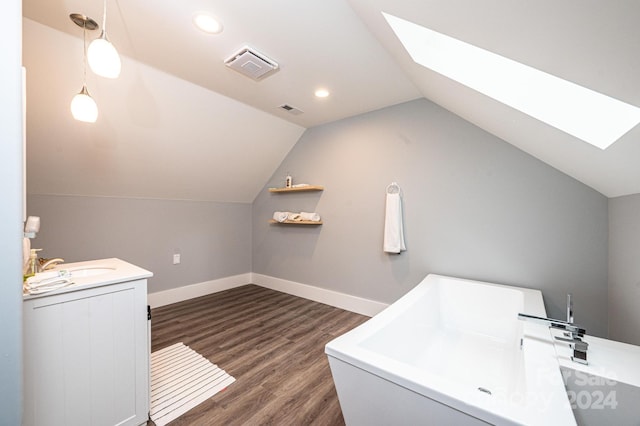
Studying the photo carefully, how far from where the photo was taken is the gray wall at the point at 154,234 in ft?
8.50

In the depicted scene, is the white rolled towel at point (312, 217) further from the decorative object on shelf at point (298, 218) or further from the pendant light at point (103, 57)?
the pendant light at point (103, 57)

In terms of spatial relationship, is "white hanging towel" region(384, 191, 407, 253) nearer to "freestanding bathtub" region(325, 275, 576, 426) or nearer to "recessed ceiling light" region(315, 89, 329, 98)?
"freestanding bathtub" region(325, 275, 576, 426)

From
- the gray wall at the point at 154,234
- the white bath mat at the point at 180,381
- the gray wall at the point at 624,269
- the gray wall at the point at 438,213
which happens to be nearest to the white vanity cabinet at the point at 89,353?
the white bath mat at the point at 180,381

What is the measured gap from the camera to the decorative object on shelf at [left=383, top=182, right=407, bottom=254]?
2.67 meters

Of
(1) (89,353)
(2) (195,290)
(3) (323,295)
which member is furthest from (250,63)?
(2) (195,290)

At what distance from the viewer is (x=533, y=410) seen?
813 mm

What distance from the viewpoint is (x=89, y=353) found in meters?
1.24

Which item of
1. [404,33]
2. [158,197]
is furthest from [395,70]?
[158,197]

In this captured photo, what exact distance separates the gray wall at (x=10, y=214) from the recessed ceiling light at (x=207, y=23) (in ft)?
2.94

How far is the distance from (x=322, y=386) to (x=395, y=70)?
263cm

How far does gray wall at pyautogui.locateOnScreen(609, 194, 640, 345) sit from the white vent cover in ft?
8.45

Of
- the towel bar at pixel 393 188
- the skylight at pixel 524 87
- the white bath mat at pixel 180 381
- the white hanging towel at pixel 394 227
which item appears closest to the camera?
the skylight at pixel 524 87

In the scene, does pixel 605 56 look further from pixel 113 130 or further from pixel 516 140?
pixel 113 130

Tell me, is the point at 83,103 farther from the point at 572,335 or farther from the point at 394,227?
the point at 572,335
